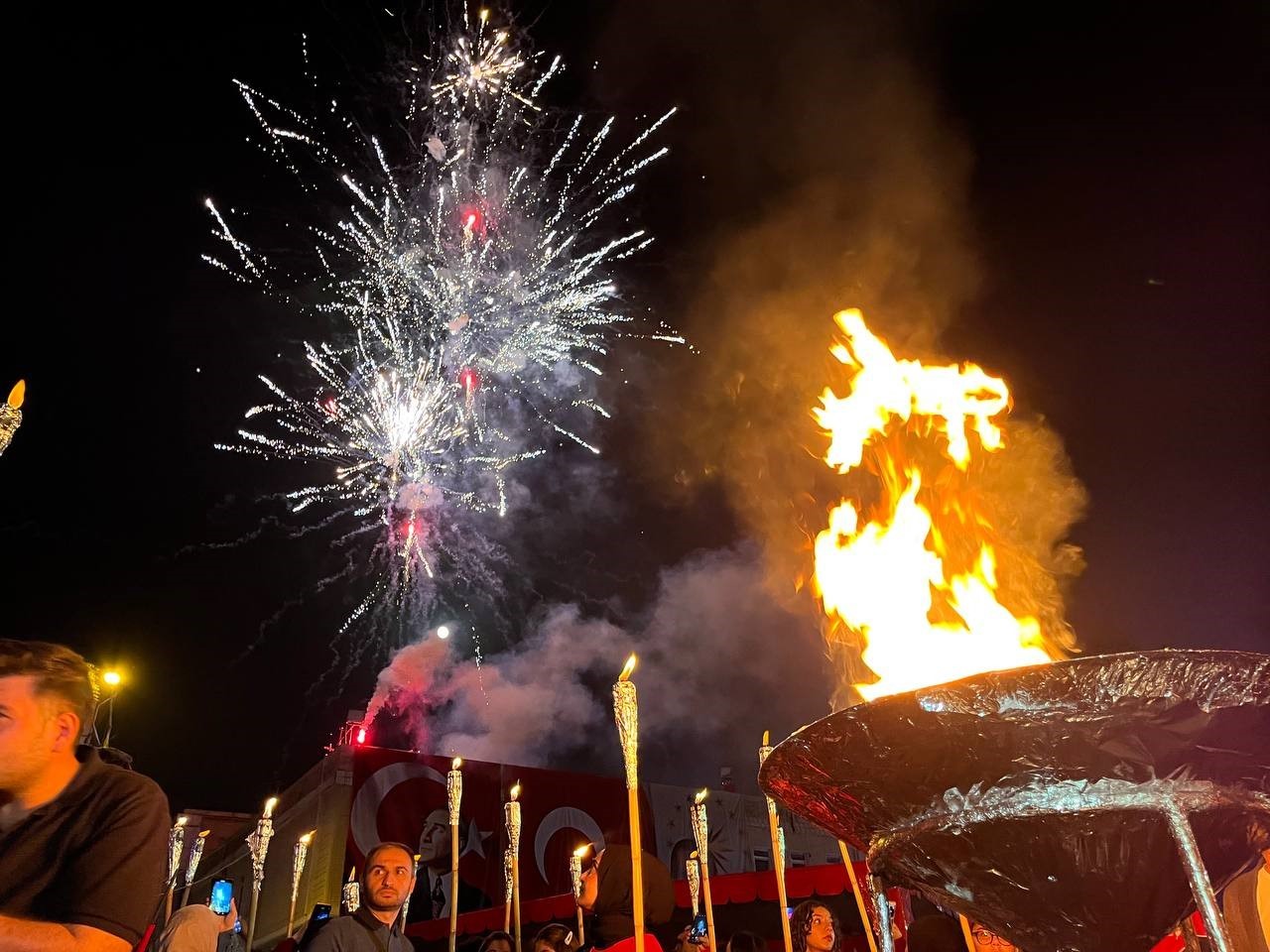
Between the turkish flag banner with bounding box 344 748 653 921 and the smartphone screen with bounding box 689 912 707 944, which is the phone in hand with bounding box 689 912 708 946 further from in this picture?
the turkish flag banner with bounding box 344 748 653 921

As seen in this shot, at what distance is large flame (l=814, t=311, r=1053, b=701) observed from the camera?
4441mm

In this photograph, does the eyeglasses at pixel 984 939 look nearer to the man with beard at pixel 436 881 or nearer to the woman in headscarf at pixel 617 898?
the woman in headscarf at pixel 617 898

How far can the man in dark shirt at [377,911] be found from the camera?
4.36 m

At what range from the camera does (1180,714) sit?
211cm

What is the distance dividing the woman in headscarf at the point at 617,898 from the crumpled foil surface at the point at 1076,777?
3239 mm

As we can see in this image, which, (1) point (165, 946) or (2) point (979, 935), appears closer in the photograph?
(1) point (165, 946)

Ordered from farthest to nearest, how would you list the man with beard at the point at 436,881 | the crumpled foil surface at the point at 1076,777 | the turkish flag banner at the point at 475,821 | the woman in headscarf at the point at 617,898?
the turkish flag banner at the point at 475,821
the man with beard at the point at 436,881
the woman in headscarf at the point at 617,898
the crumpled foil surface at the point at 1076,777

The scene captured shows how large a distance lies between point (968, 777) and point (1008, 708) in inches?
11.3

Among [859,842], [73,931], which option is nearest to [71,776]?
[73,931]

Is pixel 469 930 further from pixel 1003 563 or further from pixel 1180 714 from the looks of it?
pixel 1180 714

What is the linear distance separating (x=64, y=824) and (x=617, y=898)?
3.85 meters

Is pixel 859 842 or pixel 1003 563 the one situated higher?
pixel 1003 563

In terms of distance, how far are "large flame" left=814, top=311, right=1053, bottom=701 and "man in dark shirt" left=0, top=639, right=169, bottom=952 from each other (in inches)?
112

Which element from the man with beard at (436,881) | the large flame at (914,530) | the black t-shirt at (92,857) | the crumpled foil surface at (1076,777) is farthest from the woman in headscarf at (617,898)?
the man with beard at (436,881)
